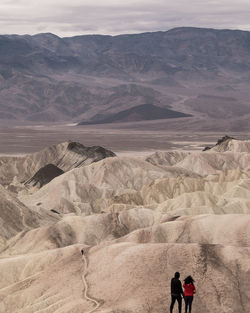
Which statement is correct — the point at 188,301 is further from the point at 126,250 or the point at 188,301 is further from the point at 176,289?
the point at 126,250

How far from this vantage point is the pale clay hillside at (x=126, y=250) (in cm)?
3331

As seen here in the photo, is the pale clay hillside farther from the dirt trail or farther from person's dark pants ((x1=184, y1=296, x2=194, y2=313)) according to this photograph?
person's dark pants ((x1=184, y1=296, x2=194, y2=313))

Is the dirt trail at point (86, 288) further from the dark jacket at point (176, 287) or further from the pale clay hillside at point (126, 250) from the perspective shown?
the dark jacket at point (176, 287)

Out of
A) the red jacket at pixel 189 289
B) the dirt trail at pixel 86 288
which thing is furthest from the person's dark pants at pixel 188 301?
the dirt trail at pixel 86 288

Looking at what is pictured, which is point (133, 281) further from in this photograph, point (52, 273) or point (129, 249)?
point (52, 273)

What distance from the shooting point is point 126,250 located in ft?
127

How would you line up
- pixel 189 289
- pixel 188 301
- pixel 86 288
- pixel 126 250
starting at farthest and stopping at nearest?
1. pixel 126 250
2. pixel 86 288
3. pixel 188 301
4. pixel 189 289

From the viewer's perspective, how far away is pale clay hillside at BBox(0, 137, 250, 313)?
109ft

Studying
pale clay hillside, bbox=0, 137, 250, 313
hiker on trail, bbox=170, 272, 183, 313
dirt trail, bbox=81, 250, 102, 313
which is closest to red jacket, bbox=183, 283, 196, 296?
hiker on trail, bbox=170, 272, 183, 313

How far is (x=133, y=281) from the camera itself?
34.4 metres

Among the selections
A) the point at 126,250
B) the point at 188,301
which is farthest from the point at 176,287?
the point at 126,250

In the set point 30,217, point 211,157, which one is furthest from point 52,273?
point 211,157

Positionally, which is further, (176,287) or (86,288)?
(86,288)

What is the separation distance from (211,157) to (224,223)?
9230 centimetres
